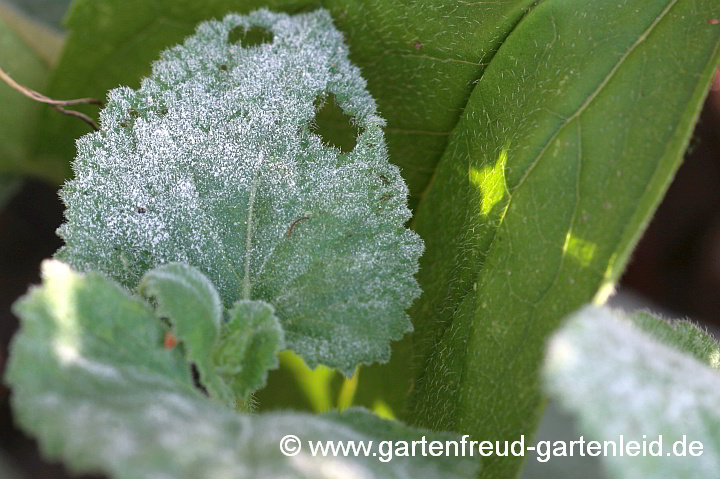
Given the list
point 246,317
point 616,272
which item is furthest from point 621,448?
point 246,317

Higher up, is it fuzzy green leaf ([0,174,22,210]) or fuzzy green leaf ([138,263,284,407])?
fuzzy green leaf ([138,263,284,407])

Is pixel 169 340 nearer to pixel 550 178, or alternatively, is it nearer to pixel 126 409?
pixel 126 409

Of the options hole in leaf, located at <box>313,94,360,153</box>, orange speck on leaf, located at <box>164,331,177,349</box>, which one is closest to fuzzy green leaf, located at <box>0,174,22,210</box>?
hole in leaf, located at <box>313,94,360,153</box>

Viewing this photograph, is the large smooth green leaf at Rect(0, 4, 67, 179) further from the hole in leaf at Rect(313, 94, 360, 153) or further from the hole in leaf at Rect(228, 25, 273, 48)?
the hole in leaf at Rect(313, 94, 360, 153)

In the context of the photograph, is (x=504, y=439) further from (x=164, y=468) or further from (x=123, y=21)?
(x=123, y=21)

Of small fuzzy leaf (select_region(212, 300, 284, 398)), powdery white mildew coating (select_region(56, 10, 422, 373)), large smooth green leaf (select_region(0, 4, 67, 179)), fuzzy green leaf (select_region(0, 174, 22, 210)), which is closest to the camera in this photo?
small fuzzy leaf (select_region(212, 300, 284, 398))

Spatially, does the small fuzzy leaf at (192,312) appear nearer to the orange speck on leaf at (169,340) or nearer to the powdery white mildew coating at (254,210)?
the orange speck on leaf at (169,340)

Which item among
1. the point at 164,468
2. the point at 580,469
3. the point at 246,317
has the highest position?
the point at 164,468
